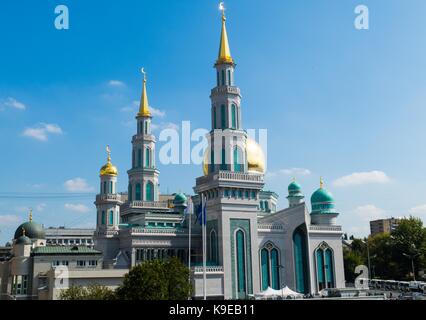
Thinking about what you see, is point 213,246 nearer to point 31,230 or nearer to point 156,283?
point 156,283

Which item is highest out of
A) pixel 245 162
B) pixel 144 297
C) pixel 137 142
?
pixel 137 142

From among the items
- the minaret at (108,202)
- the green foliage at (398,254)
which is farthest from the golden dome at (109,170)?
the green foliage at (398,254)

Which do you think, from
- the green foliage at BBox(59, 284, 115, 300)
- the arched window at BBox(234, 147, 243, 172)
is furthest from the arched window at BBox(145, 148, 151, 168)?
the green foliage at BBox(59, 284, 115, 300)

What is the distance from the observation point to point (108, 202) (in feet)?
234

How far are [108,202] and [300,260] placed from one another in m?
27.7

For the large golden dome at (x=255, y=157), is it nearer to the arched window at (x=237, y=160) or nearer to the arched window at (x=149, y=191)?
the arched window at (x=237, y=160)

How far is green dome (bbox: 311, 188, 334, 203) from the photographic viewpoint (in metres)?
73.7

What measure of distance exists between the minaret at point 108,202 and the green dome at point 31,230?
27.6 ft

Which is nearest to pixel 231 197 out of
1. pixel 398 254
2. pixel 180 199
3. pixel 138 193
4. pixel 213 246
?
pixel 213 246

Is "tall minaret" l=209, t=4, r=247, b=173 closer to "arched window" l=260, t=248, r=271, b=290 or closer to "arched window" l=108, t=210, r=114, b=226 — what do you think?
"arched window" l=260, t=248, r=271, b=290
